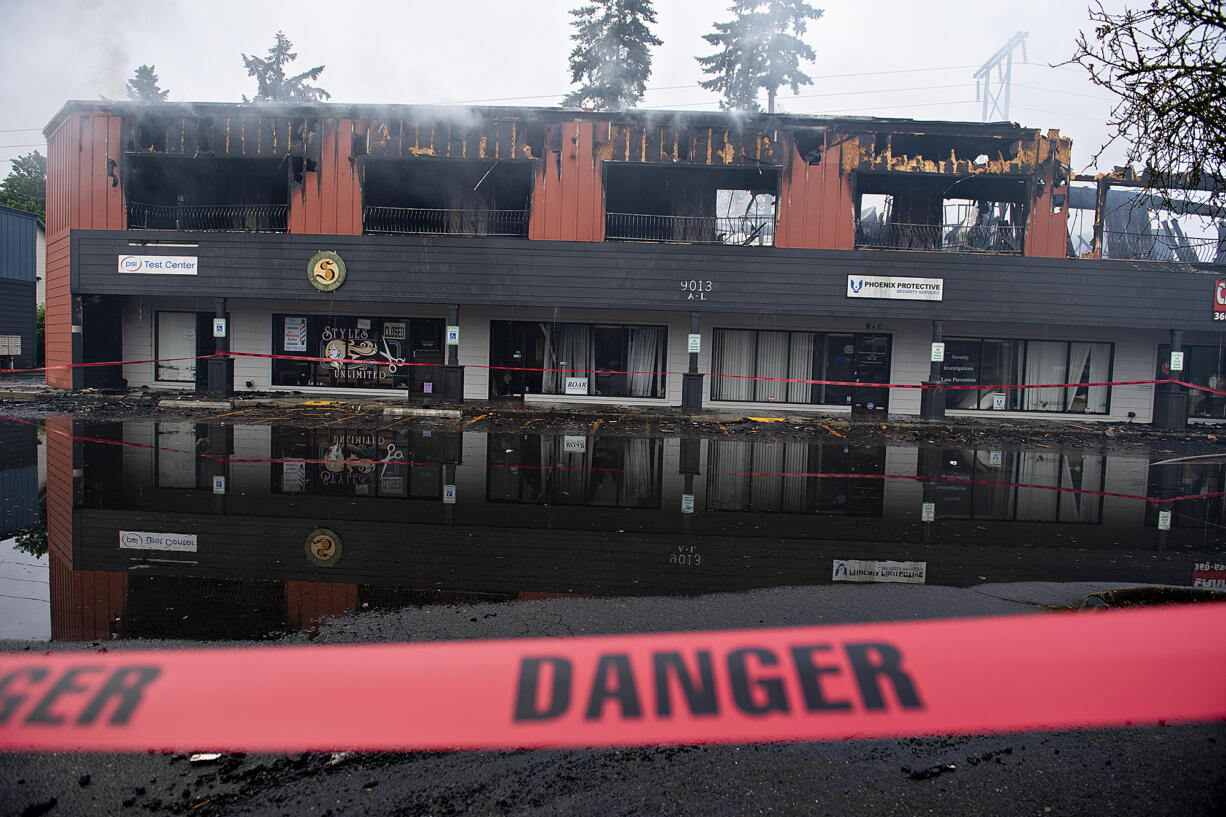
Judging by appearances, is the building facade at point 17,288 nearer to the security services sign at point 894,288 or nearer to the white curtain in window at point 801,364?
the white curtain in window at point 801,364

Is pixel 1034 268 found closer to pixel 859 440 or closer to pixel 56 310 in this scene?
pixel 859 440

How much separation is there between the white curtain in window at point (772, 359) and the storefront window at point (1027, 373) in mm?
4533

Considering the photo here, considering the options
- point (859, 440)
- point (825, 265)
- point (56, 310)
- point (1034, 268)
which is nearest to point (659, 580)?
point (859, 440)

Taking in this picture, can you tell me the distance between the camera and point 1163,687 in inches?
89.7

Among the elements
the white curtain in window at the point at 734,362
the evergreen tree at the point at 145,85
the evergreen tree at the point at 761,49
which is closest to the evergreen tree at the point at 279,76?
the evergreen tree at the point at 145,85

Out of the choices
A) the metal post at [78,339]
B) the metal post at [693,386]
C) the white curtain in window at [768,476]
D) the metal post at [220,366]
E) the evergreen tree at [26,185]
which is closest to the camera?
the white curtain in window at [768,476]

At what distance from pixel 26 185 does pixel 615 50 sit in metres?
42.6

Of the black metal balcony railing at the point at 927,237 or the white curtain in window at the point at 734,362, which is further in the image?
the white curtain in window at the point at 734,362

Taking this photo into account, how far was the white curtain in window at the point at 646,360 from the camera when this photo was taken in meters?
19.9

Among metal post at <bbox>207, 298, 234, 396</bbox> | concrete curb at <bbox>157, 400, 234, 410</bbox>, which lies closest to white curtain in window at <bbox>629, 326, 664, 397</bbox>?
concrete curb at <bbox>157, 400, 234, 410</bbox>

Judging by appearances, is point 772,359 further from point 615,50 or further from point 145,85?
point 145,85

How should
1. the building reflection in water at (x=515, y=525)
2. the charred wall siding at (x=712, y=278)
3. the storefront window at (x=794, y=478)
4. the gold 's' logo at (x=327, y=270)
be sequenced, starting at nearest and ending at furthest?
the building reflection in water at (x=515, y=525)
the storefront window at (x=794, y=478)
the charred wall siding at (x=712, y=278)
the gold 's' logo at (x=327, y=270)

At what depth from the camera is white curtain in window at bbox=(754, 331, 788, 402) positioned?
1992 centimetres

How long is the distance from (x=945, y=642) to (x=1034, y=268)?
18.6 metres
